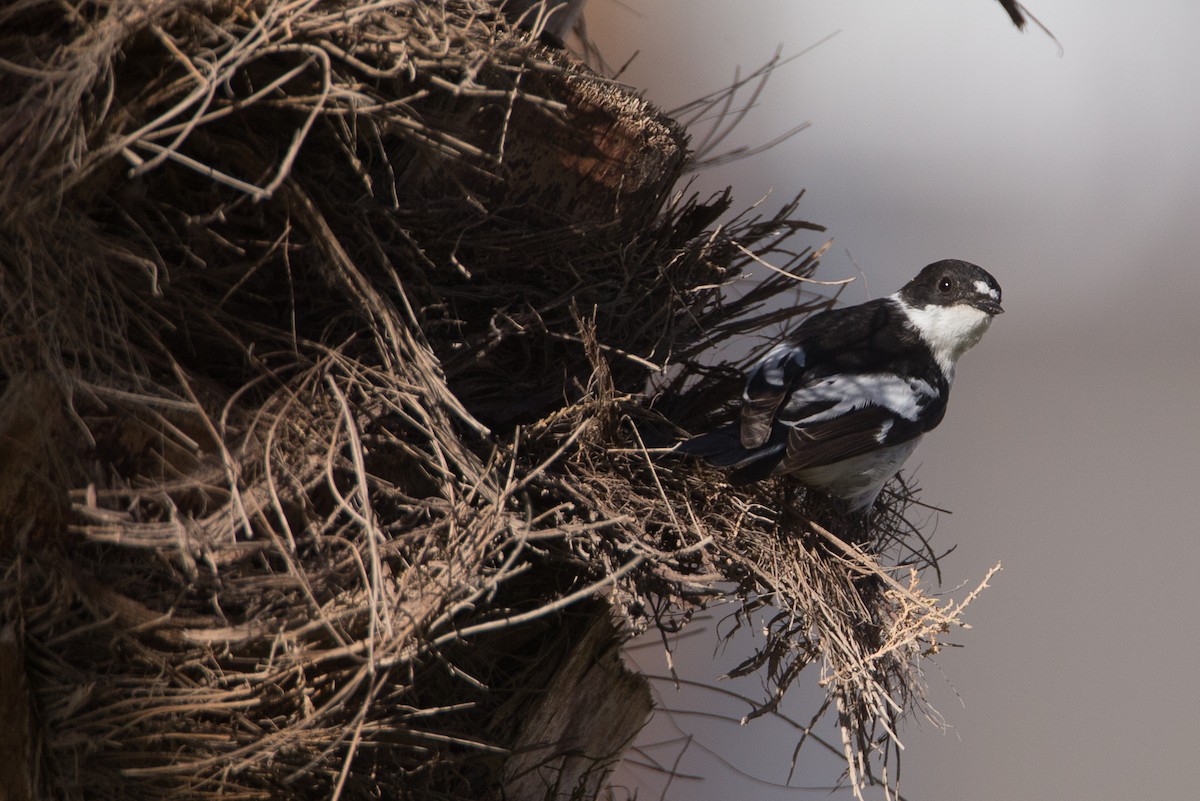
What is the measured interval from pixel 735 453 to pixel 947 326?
2.79 feet

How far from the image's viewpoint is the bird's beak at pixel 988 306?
Answer: 2.38 meters

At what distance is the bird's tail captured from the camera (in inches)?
70.3

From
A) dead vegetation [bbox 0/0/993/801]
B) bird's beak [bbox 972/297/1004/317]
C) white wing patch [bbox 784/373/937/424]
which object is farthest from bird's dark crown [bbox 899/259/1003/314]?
dead vegetation [bbox 0/0/993/801]

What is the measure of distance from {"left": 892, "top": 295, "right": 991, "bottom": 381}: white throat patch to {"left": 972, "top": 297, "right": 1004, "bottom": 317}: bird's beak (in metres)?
0.01

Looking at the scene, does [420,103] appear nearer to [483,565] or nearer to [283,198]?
[283,198]

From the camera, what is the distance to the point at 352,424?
143cm

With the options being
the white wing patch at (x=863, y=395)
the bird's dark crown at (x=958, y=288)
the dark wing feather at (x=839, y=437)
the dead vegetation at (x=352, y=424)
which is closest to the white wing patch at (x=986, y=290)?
the bird's dark crown at (x=958, y=288)

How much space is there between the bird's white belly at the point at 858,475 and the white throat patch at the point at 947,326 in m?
0.39

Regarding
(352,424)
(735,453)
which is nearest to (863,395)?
(735,453)

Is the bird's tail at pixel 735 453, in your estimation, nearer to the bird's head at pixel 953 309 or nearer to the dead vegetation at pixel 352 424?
the dead vegetation at pixel 352 424

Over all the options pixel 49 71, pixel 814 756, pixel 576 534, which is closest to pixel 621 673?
pixel 576 534

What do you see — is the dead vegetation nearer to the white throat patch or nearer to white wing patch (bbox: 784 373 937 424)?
white wing patch (bbox: 784 373 937 424)

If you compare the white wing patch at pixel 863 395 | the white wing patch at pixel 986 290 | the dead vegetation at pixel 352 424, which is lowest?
the dead vegetation at pixel 352 424

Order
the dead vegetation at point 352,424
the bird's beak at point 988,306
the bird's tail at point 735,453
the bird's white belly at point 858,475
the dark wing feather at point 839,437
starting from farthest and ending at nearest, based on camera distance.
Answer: the bird's beak at point 988,306 → the bird's white belly at point 858,475 → the dark wing feather at point 839,437 → the bird's tail at point 735,453 → the dead vegetation at point 352,424
